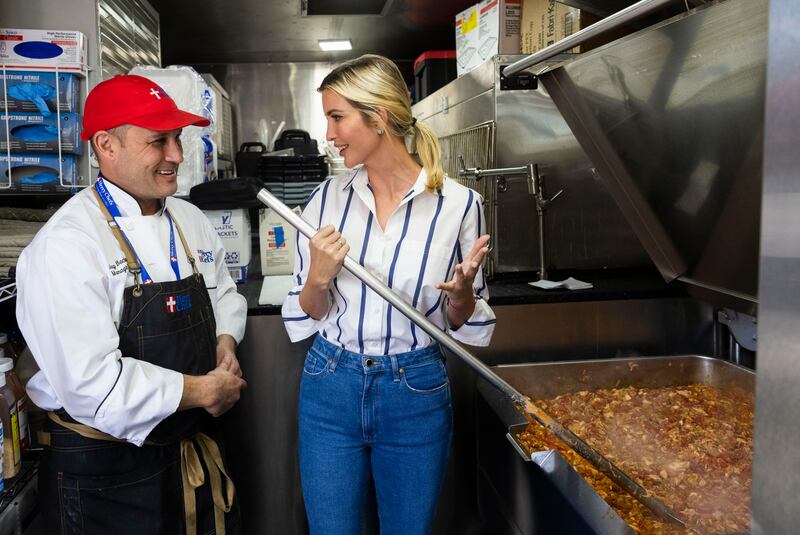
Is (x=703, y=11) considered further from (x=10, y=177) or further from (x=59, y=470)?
(x=10, y=177)

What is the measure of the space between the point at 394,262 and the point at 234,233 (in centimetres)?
113

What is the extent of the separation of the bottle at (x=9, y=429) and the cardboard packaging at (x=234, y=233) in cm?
100

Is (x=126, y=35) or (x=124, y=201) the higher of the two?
(x=126, y=35)

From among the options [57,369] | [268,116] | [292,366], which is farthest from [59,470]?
[268,116]

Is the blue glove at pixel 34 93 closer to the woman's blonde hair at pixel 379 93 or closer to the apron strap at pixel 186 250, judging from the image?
the apron strap at pixel 186 250

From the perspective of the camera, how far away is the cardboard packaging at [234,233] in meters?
2.42

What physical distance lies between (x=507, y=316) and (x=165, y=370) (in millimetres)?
1297

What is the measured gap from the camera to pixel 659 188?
157 cm

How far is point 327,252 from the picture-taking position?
135 cm

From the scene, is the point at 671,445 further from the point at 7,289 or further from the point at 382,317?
the point at 7,289

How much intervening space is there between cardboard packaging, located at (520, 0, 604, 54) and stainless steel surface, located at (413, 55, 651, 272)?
0.15 meters

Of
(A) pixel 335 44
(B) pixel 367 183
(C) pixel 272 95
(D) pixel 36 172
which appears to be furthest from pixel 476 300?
(C) pixel 272 95

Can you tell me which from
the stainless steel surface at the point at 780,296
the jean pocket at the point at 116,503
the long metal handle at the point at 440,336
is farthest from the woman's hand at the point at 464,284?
the stainless steel surface at the point at 780,296

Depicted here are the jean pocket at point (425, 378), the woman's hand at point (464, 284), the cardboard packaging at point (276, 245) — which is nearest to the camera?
the woman's hand at point (464, 284)
